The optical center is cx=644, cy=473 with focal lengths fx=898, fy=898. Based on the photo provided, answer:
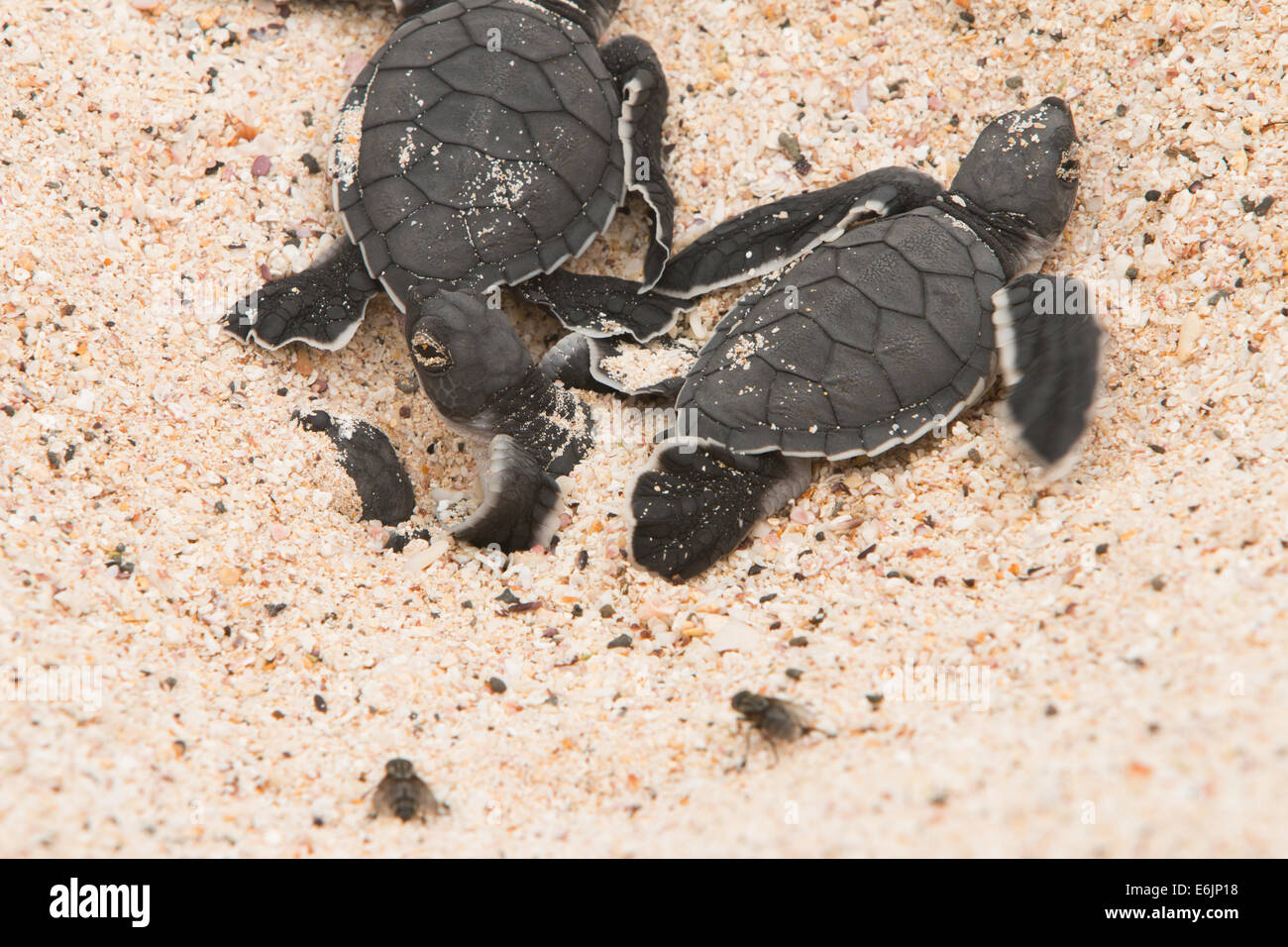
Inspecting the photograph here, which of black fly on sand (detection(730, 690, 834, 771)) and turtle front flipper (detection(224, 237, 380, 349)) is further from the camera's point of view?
turtle front flipper (detection(224, 237, 380, 349))

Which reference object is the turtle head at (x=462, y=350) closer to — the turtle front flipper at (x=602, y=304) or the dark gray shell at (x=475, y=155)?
the dark gray shell at (x=475, y=155)

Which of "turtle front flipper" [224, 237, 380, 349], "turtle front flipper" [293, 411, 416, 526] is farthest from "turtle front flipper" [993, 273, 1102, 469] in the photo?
"turtle front flipper" [224, 237, 380, 349]

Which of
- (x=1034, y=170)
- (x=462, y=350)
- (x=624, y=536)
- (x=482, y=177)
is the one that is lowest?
(x=624, y=536)

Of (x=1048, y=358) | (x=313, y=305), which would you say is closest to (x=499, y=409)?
(x=313, y=305)

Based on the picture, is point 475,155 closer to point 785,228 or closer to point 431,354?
point 431,354

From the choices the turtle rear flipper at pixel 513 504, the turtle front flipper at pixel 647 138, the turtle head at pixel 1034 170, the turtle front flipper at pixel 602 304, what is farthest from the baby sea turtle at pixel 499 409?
the turtle head at pixel 1034 170

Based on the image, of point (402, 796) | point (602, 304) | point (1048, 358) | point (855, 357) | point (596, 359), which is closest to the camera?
point (402, 796)

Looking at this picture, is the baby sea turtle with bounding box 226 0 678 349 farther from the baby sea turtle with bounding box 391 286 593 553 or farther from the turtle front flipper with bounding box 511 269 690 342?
the baby sea turtle with bounding box 391 286 593 553
